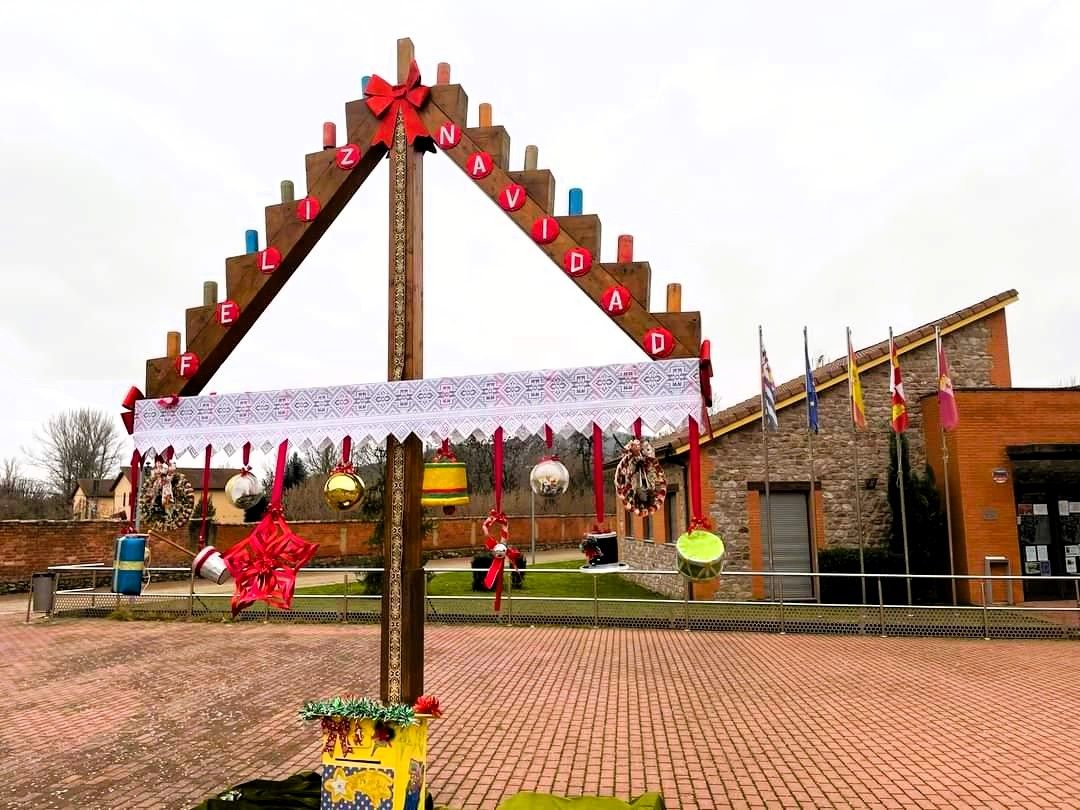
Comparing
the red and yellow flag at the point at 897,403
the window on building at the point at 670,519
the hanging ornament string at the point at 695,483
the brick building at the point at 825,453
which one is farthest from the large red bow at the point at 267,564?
the window on building at the point at 670,519

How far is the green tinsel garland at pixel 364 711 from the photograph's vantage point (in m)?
3.68

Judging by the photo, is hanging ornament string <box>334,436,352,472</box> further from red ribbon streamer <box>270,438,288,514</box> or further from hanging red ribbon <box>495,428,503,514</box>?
hanging red ribbon <box>495,428,503,514</box>

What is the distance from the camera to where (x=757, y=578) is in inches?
575

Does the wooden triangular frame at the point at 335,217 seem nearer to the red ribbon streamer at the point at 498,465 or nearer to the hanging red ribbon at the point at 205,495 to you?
the hanging red ribbon at the point at 205,495

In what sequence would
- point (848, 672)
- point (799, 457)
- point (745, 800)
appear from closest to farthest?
point (745, 800) < point (848, 672) < point (799, 457)

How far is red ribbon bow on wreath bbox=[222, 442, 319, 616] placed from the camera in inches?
153

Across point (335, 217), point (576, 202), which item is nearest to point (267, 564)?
point (335, 217)

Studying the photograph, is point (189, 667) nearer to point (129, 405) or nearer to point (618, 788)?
point (129, 405)

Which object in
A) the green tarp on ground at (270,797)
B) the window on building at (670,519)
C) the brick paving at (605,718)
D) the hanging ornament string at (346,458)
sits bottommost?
the brick paving at (605,718)

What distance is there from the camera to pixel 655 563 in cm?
1812

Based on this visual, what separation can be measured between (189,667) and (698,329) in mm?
9249

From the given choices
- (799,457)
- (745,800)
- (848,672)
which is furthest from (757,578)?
(745,800)

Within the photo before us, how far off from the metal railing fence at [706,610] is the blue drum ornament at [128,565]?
19.6ft

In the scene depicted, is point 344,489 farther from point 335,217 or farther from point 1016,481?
point 1016,481
